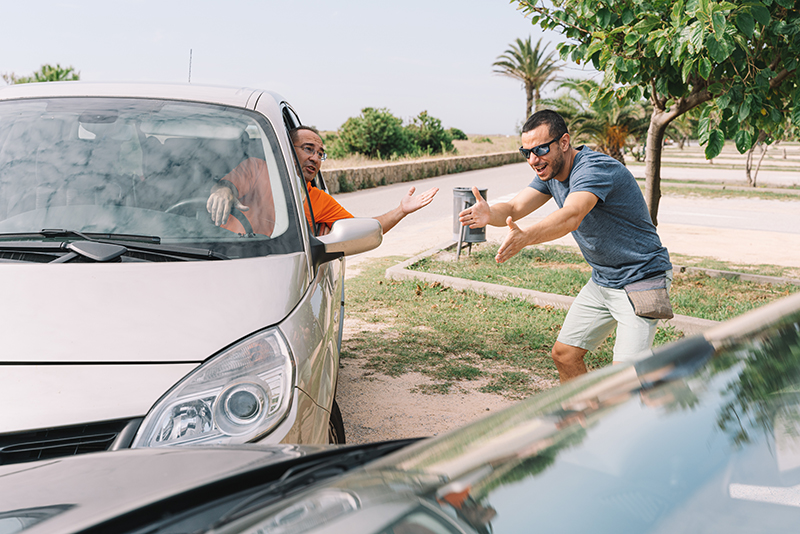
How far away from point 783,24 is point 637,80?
5.33ft

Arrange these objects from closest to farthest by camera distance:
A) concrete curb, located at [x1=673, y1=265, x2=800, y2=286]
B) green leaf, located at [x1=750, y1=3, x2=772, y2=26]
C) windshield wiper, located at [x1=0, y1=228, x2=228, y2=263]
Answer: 1. windshield wiper, located at [x1=0, y1=228, x2=228, y2=263]
2. green leaf, located at [x1=750, y1=3, x2=772, y2=26]
3. concrete curb, located at [x1=673, y1=265, x2=800, y2=286]

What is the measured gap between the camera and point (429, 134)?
40.6 m

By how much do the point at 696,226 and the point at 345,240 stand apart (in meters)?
12.8

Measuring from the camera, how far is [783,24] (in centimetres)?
495

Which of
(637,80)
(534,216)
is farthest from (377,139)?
(637,80)

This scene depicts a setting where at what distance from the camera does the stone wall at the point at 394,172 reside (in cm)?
2005

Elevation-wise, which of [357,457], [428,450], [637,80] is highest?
[637,80]

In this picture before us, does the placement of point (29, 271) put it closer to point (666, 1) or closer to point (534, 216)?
point (666, 1)

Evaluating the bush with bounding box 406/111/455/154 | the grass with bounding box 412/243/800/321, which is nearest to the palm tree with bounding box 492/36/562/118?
the bush with bounding box 406/111/455/154

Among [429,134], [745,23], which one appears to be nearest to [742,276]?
[745,23]

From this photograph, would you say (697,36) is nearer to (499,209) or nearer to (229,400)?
(499,209)

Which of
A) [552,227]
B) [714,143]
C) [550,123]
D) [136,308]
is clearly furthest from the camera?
[714,143]

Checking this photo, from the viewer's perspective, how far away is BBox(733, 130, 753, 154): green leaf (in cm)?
452

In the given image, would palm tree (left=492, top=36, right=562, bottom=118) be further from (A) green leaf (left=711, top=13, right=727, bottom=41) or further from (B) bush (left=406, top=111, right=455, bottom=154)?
(A) green leaf (left=711, top=13, right=727, bottom=41)
